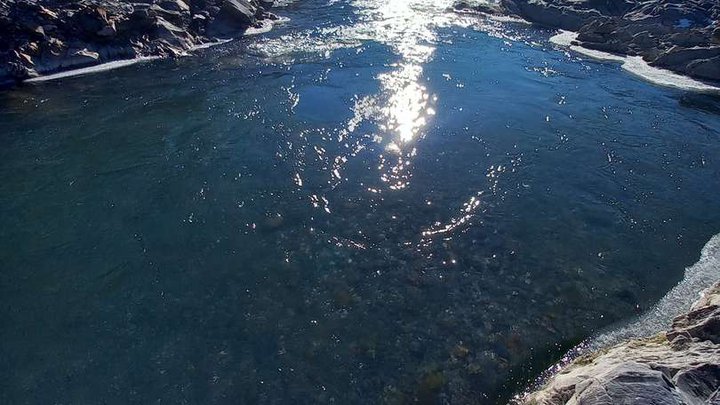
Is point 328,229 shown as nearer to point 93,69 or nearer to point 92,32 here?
point 93,69

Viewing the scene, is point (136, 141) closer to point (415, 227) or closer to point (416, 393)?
point (415, 227)

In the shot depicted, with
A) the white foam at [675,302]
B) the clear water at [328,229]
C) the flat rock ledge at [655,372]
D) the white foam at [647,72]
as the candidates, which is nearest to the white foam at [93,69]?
the clear water at [328,229]

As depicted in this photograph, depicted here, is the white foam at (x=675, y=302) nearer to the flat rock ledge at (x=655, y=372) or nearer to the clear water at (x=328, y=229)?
the clear water at (x=328, y=229)

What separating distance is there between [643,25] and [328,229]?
2844 cm

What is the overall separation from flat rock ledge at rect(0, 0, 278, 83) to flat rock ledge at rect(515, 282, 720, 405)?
23.5 metres

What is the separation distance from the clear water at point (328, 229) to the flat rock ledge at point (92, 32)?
1878 millimetres

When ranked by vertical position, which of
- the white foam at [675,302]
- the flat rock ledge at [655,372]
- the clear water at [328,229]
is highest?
the flat rock ledge at [655,372]

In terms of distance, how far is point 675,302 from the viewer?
9578 millimetres

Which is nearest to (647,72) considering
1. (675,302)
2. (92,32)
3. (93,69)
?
(675,302)

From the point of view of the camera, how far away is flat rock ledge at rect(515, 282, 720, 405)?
5367mm

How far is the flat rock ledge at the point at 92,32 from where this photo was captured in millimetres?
20531

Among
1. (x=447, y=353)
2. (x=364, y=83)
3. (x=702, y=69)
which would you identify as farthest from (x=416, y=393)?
(x=702, y=69)

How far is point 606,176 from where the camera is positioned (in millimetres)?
14328

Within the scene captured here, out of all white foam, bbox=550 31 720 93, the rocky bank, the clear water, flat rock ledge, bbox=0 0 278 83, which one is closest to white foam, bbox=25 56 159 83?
flat rock ledge, bbox=0 0 278 83
